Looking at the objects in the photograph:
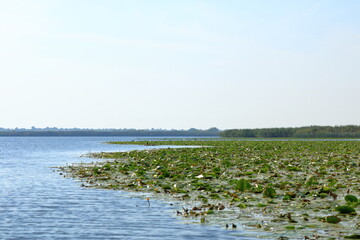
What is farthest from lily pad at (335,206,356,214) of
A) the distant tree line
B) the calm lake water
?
the distant tree line

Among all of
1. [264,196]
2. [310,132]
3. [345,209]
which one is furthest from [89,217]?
[310,132]

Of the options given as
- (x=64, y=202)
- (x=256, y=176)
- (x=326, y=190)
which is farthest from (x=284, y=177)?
(x=64, y=202)

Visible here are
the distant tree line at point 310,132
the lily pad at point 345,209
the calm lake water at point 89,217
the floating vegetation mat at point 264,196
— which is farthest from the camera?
the distant tree line at point 310,132

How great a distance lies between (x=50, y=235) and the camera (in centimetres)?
1269

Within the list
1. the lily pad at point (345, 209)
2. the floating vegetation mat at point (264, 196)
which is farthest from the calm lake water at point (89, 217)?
the lily pad at point (345, 209)

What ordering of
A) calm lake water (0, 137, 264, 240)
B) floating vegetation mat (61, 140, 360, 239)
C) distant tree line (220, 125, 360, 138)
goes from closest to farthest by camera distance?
calm lake water (0, 137, 264, 240) → floating vegetation mat (61, 140, 360, 239) → distant tree line (220, 125, 360, 138)

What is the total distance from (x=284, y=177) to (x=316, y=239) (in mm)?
13024

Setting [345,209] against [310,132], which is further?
[310,132]

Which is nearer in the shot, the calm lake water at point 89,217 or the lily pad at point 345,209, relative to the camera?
the calm lake water at point 89,217

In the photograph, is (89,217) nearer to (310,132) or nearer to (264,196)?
(264,196)

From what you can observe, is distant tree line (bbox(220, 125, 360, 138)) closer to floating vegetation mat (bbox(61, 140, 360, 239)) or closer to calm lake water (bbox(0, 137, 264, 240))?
floating vegetation mat (bbox(61, 140, 360, 239))

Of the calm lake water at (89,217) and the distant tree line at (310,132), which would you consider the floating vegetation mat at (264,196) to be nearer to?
the calm lake water at (89,217)

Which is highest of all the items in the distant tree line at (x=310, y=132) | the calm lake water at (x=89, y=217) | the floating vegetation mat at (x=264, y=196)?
the distant tree line at (x=310, y=132)

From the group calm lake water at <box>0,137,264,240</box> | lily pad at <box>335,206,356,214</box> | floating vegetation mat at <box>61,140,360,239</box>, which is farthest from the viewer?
lily pad at <box>335,206,356,214</box>
